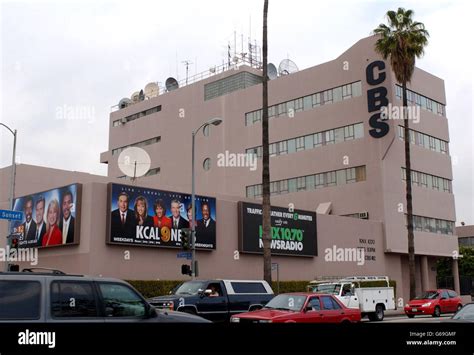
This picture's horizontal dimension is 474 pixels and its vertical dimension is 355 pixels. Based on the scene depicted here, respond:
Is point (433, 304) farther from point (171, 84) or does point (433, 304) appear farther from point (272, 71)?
point (171, 84)

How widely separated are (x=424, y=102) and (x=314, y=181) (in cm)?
1249

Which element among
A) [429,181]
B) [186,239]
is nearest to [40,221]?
[186,239]

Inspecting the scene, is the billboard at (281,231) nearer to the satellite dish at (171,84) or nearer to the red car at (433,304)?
the red car at (433,304)

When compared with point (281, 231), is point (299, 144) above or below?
above

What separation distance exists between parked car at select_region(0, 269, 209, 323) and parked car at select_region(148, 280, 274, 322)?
10029 millimetres

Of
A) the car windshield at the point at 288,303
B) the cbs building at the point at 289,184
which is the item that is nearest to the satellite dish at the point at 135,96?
the cbs building at the point at 289,184

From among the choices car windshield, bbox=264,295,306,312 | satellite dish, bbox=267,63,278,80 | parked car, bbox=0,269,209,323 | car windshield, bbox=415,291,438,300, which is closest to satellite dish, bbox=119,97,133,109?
satellite dish, bbox=267,63,278,80

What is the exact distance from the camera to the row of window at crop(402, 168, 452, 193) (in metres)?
50.5

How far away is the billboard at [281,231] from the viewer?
38.1 meters

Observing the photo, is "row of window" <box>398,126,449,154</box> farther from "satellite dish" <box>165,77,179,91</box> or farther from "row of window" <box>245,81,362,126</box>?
"satellite dish" <box>165,77,179,91</box>

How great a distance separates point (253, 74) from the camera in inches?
2386

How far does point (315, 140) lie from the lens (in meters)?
51.1
